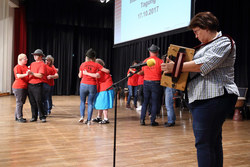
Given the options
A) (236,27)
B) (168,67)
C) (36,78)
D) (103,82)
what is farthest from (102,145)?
(236,27)

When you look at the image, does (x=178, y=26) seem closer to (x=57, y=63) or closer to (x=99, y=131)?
(x=99, y=131)

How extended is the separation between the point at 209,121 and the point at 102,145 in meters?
2.05

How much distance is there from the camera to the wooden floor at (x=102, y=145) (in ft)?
8.72

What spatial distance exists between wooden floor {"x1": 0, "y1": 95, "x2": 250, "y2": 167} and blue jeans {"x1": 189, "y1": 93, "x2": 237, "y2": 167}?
106 centimetres

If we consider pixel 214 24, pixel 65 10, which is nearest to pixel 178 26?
pixel 214 24

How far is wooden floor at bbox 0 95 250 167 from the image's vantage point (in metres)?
2.66

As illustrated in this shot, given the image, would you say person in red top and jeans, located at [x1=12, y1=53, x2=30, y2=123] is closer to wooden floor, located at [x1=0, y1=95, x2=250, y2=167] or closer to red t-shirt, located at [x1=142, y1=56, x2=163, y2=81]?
wooden floor, located at [x1=0, y1=95, x2=250, y2=167]

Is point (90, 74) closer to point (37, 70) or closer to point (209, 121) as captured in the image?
point (37, 70)

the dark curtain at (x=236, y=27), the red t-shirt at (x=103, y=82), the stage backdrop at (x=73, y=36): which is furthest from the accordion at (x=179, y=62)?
the stage backdrop at (x=73, y=36)

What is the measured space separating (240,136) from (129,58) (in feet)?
26.2

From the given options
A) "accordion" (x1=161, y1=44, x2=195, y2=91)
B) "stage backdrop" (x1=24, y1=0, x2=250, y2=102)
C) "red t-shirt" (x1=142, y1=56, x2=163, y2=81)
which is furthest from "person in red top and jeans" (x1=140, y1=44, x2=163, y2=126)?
"stage backdrop" (x1=24, y1=0, x2=250, y2=102)

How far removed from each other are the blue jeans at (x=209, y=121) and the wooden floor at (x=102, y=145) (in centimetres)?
106

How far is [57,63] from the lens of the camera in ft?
39.8

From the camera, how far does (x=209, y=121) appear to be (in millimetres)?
1557
